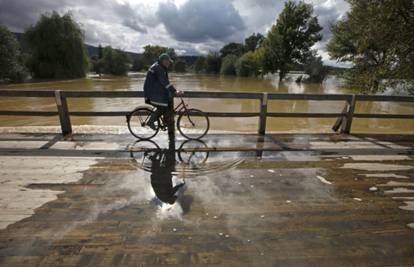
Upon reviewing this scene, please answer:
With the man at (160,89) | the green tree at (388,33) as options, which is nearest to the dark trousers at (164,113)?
the man at (160,89)

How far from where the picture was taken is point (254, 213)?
2.64 metres

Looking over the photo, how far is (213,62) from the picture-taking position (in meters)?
77.6

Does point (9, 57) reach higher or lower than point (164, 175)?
higher

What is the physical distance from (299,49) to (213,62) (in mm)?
48856

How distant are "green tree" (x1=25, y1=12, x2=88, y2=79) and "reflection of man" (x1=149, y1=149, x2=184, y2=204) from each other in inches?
1300

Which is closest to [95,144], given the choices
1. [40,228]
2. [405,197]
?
[40,228]

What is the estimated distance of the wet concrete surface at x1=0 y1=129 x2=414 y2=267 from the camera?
2.07m

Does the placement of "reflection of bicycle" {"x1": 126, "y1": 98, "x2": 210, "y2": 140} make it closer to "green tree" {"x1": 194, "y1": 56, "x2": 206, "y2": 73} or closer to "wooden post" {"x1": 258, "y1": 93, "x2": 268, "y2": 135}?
"wooden post" {"x1": 258, "y1": 93, "x2": 268, "y2": 135}

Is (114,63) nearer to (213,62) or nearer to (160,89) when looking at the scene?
(213,62)

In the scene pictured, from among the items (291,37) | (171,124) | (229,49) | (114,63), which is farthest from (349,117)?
(229,49)

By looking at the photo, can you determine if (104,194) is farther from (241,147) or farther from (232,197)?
(241,147)

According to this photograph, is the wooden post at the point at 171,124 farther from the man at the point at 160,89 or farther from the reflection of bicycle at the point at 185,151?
the reflection of bicycle at the point at 185,151

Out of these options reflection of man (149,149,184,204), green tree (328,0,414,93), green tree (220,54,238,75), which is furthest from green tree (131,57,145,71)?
reflection of man (149,149,184,204)

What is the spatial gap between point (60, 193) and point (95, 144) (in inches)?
72.0
